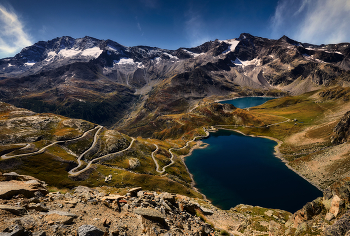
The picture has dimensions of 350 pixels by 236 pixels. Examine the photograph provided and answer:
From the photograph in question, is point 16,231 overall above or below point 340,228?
below

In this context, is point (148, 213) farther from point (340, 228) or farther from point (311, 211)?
point (311, 211)

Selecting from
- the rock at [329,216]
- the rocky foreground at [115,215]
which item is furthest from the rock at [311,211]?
the rock at [329,216]

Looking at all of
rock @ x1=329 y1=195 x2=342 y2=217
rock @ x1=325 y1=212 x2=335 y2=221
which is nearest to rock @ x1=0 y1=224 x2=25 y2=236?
rock @ x1=325 y1=212 x2=335 y2=221

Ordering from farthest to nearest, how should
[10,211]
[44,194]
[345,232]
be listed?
[44,194] → [345,232] → [10,211]

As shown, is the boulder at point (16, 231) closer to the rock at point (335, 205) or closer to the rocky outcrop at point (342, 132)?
the rock at point (335, 205)

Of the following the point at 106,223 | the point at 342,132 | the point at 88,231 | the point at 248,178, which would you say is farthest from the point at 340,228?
the point at 342,132

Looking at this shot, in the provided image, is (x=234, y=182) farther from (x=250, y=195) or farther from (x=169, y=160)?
(x=169, y=160)

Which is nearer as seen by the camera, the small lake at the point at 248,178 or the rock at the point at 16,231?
the rock at the point at 16,231

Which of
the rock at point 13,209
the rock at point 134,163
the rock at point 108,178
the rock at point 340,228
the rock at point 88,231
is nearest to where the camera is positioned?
the rock at point 88,231

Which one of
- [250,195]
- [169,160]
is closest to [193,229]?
[250,195]
